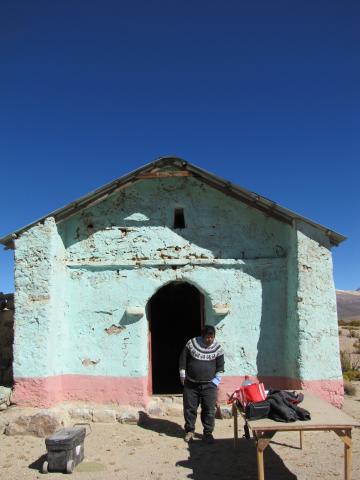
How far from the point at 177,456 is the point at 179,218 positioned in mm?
4418

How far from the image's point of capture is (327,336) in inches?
318

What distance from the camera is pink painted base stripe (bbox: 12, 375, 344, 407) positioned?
7.98 metres

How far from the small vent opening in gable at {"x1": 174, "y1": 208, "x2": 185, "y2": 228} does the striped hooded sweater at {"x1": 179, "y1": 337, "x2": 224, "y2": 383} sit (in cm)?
267

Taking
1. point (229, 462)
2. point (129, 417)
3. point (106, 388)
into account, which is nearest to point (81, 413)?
point (106, 388)

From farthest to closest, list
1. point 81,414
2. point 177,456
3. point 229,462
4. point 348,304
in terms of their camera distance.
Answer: point 348,304 < point 81,414 < point 177,456 < point 229,462

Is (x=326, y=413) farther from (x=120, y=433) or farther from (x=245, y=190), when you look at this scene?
(x=245, y=190)

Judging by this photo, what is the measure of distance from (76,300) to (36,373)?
4.88 feet

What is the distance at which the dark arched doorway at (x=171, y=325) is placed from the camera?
13523 mm

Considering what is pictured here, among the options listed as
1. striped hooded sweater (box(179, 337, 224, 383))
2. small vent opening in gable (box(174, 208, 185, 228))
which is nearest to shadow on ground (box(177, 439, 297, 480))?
striped hooded sweater (box(179, 337, 224, 383))

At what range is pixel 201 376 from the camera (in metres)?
7.11

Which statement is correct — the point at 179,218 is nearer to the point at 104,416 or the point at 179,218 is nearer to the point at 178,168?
the point at 178,168

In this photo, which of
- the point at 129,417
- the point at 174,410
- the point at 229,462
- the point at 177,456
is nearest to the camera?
the point at 229,462

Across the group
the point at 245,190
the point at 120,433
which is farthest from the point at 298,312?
the point at 120,433

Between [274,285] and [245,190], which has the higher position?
[245,190]
